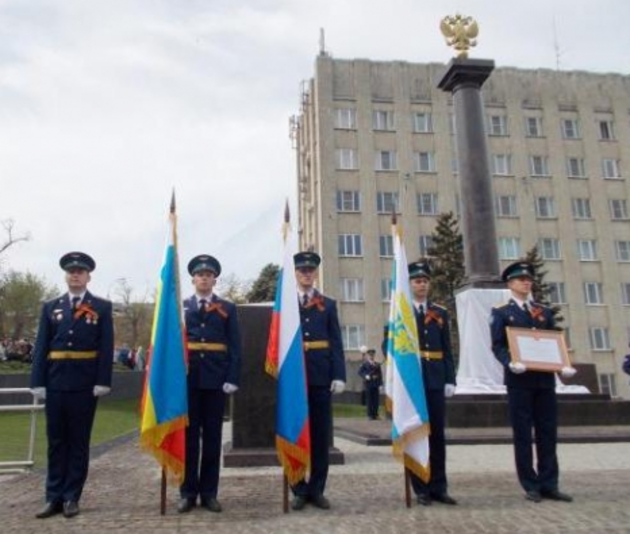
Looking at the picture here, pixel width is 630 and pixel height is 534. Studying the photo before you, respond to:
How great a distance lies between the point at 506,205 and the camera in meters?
46.2

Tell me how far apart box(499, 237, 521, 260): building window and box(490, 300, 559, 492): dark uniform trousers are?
1545 inches

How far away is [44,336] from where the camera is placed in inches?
259

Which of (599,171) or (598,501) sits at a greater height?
(599,171)

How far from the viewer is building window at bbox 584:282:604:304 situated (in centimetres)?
4469

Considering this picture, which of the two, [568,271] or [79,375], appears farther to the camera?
[568,271]

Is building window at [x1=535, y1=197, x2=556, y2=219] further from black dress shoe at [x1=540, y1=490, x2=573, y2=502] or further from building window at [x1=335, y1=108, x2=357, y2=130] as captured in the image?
black dress shoe at [x1=540, y1=490, x2=573, y2=502]

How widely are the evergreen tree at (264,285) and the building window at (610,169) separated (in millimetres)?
26514

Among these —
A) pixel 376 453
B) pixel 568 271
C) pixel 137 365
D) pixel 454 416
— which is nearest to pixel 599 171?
pixel 568 271

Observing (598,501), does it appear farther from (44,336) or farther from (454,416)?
(454,416)

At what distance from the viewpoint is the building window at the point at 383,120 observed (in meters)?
45.7

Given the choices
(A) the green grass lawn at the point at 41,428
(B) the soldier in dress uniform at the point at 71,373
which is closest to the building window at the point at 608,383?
(A) the green grass lawn at the point at 41,428

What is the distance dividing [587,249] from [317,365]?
43.7 meters

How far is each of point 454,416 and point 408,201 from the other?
1245 inches

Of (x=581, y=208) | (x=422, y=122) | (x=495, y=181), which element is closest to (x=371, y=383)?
(x=495, y=181)
